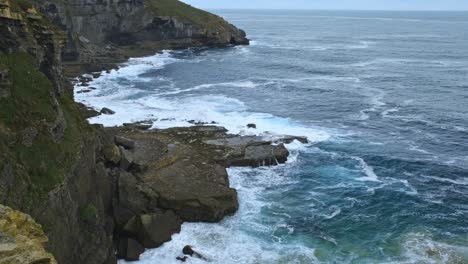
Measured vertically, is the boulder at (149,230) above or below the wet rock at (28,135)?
below

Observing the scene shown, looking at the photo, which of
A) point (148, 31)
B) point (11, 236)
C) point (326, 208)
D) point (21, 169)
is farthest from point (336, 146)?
point (148, 31)

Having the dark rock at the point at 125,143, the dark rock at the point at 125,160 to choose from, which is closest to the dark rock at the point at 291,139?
the dark rock at the point at 125,143

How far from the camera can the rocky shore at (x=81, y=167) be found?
101 ft

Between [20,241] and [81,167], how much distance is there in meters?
20.4

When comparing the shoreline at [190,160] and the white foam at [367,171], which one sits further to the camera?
the white foam at [367,171]

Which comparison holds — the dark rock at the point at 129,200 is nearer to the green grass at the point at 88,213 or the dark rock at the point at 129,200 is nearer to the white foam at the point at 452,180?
the green grass at the point at 88,213

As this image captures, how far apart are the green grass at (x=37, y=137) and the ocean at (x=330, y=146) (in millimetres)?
10489

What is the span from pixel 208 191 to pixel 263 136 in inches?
809

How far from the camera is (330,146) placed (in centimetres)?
6619

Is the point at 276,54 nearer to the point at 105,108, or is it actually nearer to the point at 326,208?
the point at 105,108

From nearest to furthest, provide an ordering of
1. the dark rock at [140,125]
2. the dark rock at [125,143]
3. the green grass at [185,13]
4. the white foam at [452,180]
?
1. the white foam at [452,180]
2. the dark rock at [125,143]
3. the dark rock at [140,125]
4. the green grass at [185,13]

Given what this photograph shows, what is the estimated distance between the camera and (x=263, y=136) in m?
66.4

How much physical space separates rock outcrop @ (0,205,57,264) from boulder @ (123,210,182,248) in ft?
66.8

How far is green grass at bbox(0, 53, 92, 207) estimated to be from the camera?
31.5 metres
